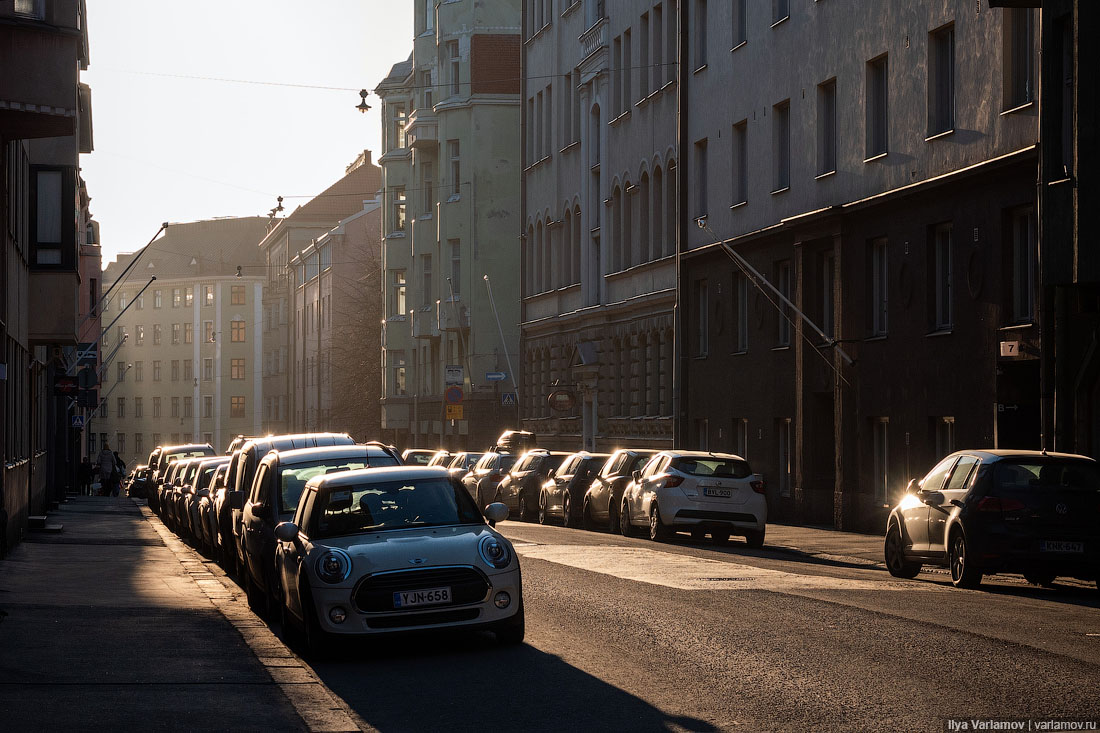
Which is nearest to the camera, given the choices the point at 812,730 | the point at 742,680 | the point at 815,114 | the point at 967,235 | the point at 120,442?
the point at 812,730

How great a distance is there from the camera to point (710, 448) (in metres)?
40.8

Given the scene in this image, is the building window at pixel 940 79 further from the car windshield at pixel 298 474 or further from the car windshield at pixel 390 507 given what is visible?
the car windshield at pixel 390 507

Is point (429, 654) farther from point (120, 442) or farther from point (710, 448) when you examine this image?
point (120, 442)

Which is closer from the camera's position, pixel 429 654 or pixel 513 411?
pixel 429 654

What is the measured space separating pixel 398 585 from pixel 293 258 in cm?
10260

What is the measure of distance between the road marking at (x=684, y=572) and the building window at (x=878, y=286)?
888 cm

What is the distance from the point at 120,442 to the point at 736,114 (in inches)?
4345

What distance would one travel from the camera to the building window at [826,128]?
3422 cm

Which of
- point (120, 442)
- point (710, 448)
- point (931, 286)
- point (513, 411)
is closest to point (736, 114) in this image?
point (710, 448)

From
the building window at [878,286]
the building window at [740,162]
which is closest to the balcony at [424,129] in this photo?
the building window at [740,162]

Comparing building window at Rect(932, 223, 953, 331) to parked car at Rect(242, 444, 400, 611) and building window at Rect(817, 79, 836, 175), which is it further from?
parked car at Rect(242, 444, 400, 611)

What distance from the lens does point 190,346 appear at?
137 m

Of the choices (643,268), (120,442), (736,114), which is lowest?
(120,442)

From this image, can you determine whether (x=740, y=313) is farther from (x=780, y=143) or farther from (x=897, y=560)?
(x=897, y=560)
